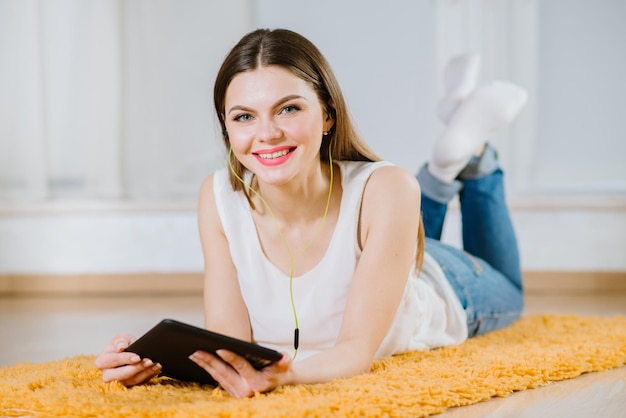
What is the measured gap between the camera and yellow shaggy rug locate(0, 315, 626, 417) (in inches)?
52.6

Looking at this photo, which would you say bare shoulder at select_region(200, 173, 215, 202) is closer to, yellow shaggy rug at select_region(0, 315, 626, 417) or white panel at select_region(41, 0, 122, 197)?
yellow shaggy rug at select_region(0, 315, 626, 417)

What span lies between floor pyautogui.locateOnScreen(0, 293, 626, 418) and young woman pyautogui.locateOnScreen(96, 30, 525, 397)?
318 millimetres

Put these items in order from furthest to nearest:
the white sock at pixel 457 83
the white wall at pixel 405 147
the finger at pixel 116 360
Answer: the white wall at pixel 405 147, the white sock at pixel 457 83, the finger at pixel 116 360

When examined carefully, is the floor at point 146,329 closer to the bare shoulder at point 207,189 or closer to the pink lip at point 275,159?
the pink lip at point 275,159

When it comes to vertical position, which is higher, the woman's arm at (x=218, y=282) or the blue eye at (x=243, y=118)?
the blue eye at (x=243, y=118)

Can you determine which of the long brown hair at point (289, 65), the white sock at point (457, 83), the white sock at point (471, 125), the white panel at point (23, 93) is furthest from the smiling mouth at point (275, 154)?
the white panel at point (23, 93)

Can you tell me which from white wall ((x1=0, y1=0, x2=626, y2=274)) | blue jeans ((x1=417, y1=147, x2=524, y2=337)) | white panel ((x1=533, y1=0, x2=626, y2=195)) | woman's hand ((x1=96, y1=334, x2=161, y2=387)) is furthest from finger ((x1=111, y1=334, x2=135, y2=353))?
white panel ((x1=533, y1=0, x2=626, y2=195))

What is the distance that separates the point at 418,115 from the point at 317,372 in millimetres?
2385

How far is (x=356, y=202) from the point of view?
1.77 metres

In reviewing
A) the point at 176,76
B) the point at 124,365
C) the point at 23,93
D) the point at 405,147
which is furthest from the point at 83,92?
the point at 124,365

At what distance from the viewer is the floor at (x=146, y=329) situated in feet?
4.95

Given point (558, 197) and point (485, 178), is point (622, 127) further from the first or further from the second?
point (485, 178)

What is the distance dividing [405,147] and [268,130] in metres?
2.23

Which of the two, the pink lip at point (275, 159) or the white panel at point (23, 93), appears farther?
the white panel at point (23, 93)
